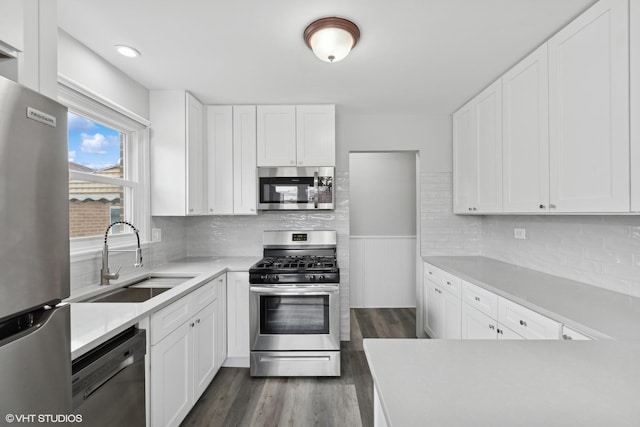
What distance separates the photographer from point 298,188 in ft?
9.75

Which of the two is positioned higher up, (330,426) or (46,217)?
(46,217)

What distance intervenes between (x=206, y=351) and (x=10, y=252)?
5.87 ft

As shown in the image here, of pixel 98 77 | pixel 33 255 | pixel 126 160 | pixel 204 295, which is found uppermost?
pixel 98 77

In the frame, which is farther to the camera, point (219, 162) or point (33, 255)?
point (219, 162)

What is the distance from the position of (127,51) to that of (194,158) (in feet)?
3.26

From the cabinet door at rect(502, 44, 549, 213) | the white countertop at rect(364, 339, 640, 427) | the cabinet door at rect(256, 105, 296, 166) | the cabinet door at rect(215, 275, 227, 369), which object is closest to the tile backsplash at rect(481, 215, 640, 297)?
the cabinet door at rect(502, 44, 549, 213)

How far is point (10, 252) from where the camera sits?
0.75 m

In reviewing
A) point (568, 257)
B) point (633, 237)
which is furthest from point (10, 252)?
point (568, 257)

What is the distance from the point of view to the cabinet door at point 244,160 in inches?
117

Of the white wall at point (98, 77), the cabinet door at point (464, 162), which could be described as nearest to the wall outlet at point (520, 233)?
the cabinet door at point (464, 162)

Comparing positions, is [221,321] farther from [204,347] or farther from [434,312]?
[434,312]

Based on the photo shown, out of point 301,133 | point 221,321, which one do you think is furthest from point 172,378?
point 301,133

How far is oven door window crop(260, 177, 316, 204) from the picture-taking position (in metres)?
2.97

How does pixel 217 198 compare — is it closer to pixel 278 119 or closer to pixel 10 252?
pixel 278 119
